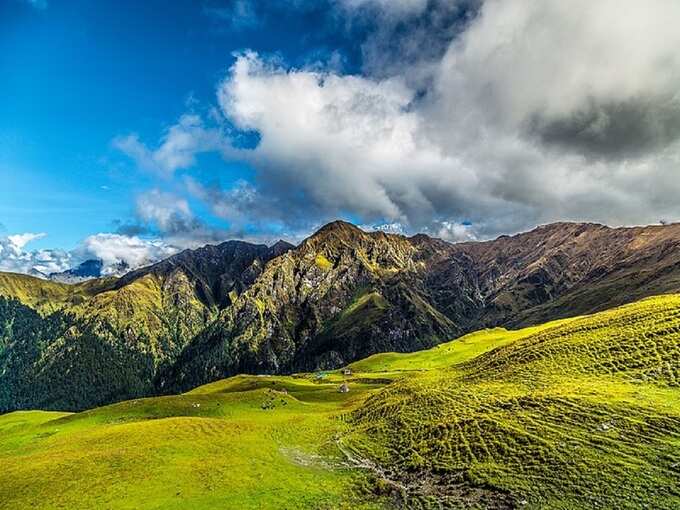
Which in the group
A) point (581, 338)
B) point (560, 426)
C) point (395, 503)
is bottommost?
point (395, 503)

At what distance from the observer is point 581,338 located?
203 feet

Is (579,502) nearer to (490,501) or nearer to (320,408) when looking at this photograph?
(490,501)

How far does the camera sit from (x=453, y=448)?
136 ft

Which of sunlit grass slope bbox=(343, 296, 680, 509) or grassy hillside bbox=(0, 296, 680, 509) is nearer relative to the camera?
sunlit grass slope bbox=(343, 296, 680, 509)

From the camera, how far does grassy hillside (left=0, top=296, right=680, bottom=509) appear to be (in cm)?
3262

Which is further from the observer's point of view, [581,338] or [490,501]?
[581,338]

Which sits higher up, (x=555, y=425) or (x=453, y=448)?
(x=555, y=425)

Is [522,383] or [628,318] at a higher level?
[628,318]

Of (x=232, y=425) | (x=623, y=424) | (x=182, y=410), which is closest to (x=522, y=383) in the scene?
(x=623, y=424)

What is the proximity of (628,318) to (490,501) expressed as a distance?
42414 millimetres

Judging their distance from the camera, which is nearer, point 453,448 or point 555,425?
point 555,425

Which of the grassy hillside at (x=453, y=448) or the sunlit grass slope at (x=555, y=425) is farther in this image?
the grassy hillside at (x=453, y=448)

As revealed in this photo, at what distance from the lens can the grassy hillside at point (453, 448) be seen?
107ft

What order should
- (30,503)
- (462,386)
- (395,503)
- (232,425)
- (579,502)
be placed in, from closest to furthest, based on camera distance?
(579,502)
(395,503)
(30,503)
(462,386)
(232,425)
